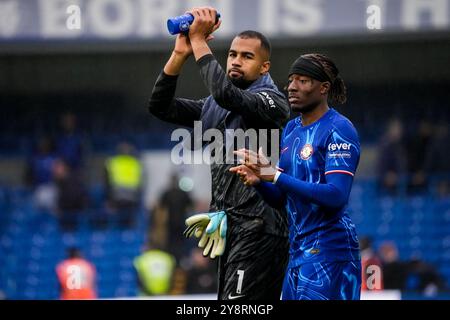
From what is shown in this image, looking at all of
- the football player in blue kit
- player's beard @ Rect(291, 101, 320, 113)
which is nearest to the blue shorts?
the football player in blue kit

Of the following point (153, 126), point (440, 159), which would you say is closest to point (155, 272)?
point (153, 126)

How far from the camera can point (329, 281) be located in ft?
17.7

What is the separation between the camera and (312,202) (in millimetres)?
5340

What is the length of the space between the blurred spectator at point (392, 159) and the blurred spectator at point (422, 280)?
5.84 feet

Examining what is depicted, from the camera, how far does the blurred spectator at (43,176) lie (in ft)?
52.5

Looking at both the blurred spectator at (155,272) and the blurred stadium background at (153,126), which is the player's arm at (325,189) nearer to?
the blurred stadium background at (153,126)

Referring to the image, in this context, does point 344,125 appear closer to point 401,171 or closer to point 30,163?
point 401,171

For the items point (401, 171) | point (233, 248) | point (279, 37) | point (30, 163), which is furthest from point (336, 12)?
point (233, 248)

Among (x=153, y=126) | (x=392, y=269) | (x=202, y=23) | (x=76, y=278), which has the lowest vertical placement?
(x=76, y=278)

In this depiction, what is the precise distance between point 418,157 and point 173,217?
388 centimetres

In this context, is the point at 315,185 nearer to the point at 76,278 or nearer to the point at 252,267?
the point at 252,267

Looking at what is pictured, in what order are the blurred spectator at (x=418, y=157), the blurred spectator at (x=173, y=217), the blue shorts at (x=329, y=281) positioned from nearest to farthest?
the blue shorts at (x=329, y=281) < the blurred spectator at (x=173, y=217) < the blurred spectator at (x=418, y=157)

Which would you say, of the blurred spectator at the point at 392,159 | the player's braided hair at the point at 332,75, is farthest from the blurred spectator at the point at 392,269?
the player's braided hair at the point at 332,75

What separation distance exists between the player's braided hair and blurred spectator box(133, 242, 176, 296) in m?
8.64
